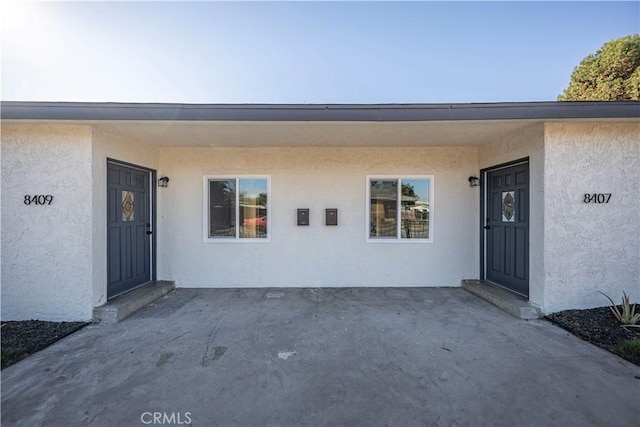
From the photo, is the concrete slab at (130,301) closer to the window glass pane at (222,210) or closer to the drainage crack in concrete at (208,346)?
the window glass pane at (222,210)

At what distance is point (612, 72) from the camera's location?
996 centimetres

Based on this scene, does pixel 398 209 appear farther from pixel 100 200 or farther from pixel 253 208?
pixel 100 200

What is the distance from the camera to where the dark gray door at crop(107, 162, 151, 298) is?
425cm

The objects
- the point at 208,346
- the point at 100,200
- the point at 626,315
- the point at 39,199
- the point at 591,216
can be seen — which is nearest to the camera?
the point at 208,346

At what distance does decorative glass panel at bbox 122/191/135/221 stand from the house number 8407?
3.03 feet

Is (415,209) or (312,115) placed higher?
(312,115)

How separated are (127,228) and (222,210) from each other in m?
1.57

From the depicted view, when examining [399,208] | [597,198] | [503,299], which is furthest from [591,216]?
[399,208]

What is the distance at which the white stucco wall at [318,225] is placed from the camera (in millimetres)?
5305

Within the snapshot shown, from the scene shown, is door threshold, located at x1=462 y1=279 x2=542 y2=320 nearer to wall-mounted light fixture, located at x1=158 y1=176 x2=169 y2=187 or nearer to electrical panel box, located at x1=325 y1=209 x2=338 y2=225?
electrical panel box, located at x1=325 y1=209 x2=338 y2=225

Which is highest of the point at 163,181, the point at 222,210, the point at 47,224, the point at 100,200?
the point at 163,181

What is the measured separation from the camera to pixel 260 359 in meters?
2.79

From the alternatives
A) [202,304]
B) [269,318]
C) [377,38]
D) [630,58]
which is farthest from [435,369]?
[630,58]

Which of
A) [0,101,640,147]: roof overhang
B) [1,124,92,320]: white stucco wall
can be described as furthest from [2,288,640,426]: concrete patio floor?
[0,101,640,147]: roof overhang
